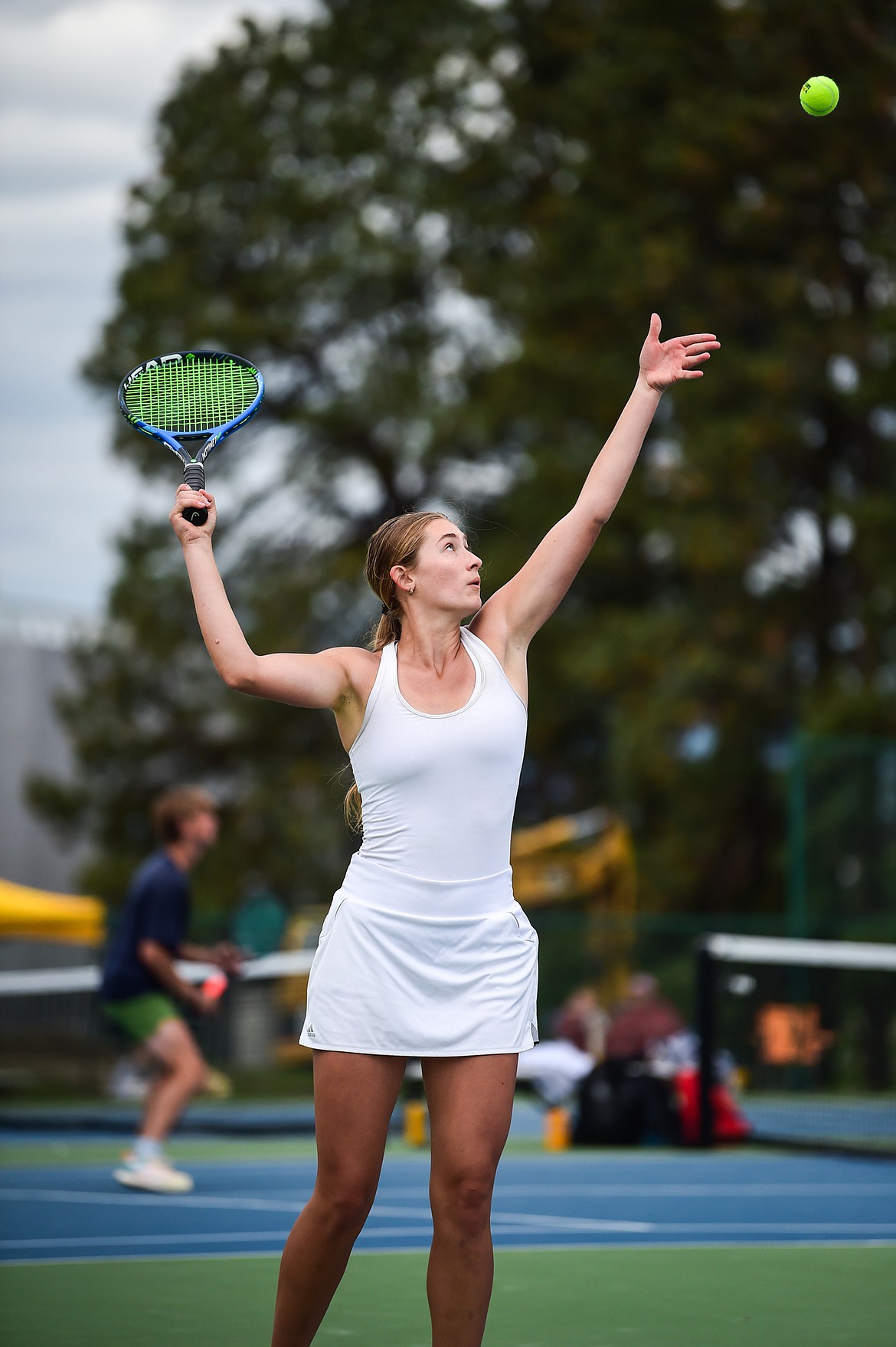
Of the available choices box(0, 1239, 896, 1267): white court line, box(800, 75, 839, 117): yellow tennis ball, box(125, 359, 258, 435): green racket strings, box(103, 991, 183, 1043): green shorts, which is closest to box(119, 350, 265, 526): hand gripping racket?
box(125, 359, 258, 435): green racket strings

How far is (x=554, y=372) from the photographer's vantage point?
78.1 feet

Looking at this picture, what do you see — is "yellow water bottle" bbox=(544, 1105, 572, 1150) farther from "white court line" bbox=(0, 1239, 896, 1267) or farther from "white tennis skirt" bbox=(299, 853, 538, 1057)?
"white tennis skirt" bbox=(299, 853, 538, 1057)

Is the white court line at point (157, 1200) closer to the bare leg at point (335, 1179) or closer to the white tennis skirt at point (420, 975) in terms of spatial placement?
the bare leg at point (335, 1179)

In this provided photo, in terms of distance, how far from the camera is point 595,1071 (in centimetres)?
1233

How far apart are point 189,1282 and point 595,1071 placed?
660cm

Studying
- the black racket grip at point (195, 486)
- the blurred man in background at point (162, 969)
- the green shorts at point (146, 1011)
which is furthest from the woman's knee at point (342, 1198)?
the green shorts at point (146, 1011)

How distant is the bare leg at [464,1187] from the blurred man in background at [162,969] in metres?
5.06

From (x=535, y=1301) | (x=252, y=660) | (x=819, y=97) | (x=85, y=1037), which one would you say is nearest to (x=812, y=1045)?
(x=85, y=1037)

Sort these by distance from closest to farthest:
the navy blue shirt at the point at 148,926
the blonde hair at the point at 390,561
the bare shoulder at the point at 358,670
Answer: the bare shoulder at the point at 358,670 → the blonde hair at the point at 390,561 → the navy blue shirt at the point at 148,926

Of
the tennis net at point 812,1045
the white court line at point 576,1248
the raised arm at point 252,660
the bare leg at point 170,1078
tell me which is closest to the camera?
the raised arm at point 252,660

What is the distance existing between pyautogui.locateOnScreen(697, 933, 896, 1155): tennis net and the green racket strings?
32.9 ft

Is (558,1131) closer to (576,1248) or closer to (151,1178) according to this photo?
(151,1178)

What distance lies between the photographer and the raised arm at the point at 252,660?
3.76 meters

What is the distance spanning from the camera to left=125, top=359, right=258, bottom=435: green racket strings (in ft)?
15.6
